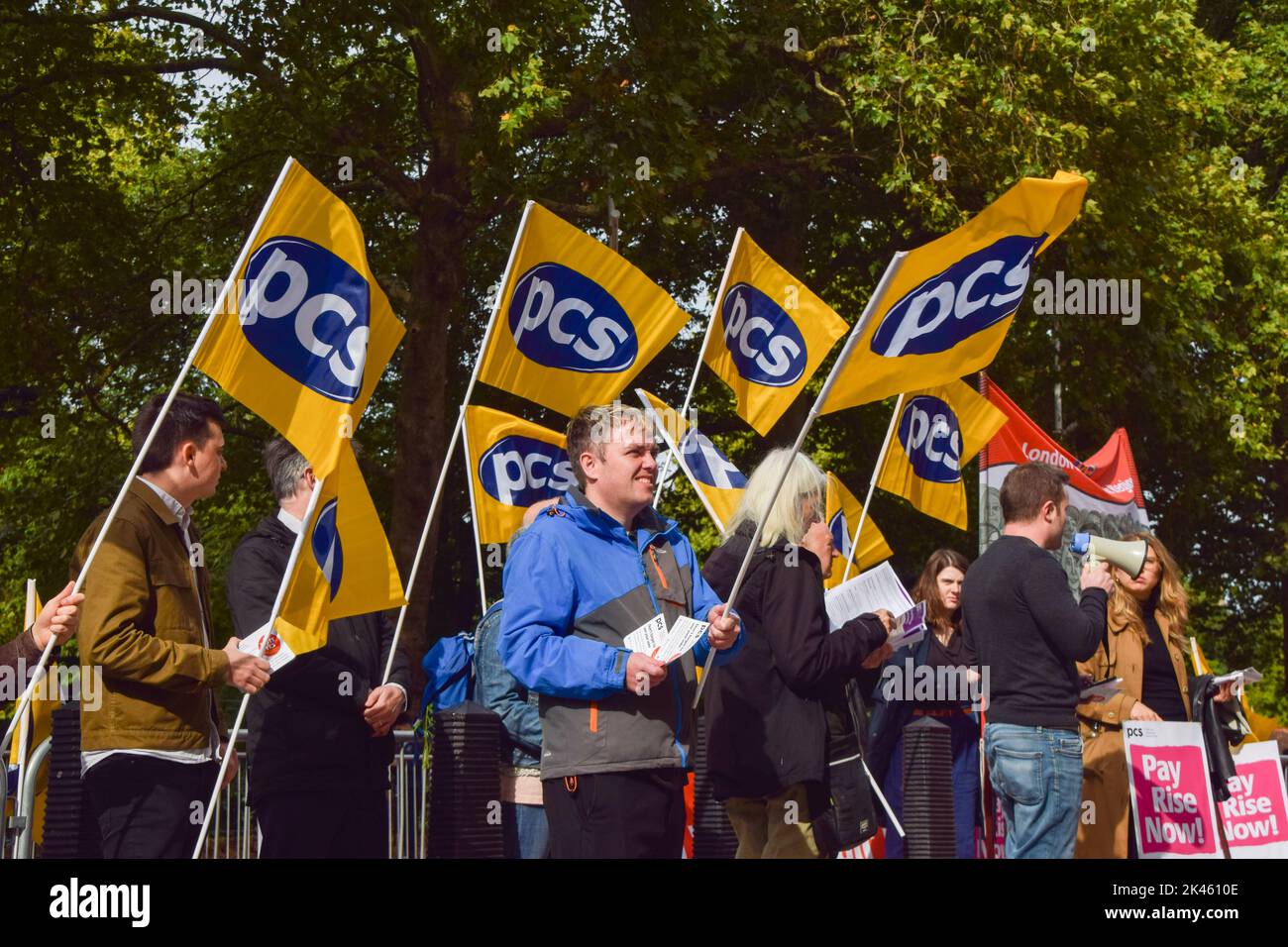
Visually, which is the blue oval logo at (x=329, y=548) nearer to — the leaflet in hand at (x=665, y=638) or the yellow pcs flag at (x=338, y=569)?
the yellow pcs flag at (x=338, y=569)

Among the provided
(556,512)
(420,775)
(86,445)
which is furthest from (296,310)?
(86,445)

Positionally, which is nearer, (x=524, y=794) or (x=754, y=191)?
(x=524, y=794)

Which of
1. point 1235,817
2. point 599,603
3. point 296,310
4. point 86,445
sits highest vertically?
point 86,445

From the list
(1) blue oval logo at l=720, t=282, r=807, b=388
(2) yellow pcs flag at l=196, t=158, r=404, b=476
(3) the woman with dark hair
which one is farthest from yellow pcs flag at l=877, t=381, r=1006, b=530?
(2) yellow pcs flag at l=196, t=158, r=404, b=476

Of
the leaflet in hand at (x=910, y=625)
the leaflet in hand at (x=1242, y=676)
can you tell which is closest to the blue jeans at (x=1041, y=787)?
the leaflet in hand at (x=910, y=625)

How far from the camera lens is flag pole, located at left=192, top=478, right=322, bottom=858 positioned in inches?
194

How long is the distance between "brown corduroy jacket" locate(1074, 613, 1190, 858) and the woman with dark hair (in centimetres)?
137

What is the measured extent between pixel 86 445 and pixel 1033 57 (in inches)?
439

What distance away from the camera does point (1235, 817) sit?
904 centimetres

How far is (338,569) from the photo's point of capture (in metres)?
5.73

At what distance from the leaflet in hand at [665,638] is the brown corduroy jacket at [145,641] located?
1331mm

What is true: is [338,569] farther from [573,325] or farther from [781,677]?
[573,325]

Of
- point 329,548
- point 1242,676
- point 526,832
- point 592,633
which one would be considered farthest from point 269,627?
point 1242,676

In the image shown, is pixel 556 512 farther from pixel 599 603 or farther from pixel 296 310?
pixel 296 310
